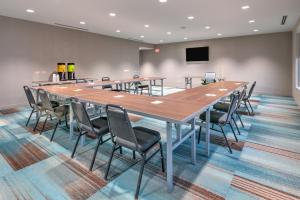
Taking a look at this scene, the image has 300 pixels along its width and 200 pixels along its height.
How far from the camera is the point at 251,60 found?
26.8 ft

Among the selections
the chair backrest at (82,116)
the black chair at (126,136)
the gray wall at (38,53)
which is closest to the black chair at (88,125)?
the chair backrest at (82,116)

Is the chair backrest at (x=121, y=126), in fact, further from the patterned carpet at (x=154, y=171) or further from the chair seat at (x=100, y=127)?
the patterned carpet at (x=154, y=171)

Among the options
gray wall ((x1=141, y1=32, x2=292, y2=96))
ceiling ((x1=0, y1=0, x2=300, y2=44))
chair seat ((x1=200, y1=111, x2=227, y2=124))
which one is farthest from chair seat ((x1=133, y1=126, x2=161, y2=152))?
gray wall ((x1=141, y1=32, x2=292, y2=96))

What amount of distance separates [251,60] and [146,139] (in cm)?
810

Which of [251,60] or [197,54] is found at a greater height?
[197,54]

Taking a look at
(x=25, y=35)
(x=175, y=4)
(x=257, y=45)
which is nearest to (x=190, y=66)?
(x=257, y=45)

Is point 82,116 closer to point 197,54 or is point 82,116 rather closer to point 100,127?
point 100,127

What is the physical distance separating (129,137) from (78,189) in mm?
794

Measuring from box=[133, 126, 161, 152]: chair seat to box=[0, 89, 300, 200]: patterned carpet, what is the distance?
0.46 m

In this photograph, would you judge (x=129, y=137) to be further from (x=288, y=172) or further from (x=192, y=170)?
(x=288, y=172)

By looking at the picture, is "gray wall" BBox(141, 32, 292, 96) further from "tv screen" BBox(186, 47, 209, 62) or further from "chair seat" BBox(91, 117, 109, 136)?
"chair seat" BBox(91, 117, 109, 136)

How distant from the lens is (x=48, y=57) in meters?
6.23

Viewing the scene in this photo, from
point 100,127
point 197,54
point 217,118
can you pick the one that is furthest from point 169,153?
point 197,54

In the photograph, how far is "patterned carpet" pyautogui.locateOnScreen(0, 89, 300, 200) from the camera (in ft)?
5.94
